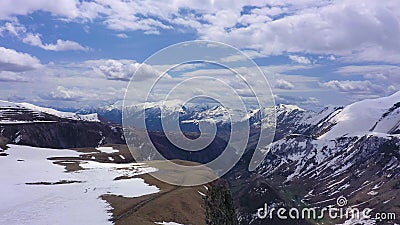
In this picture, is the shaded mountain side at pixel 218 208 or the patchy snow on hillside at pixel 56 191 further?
the patchy snow on hillside at pixel 56 191

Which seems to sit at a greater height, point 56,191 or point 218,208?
point 218,208

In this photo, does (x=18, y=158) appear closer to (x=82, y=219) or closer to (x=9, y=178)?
(x=9, y=178)

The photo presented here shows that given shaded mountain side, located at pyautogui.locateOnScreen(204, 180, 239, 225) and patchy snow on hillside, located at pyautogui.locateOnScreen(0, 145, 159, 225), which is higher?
shaded mountain side, located at pyautogui.locateOnScreen(204, 180, 239, 225)

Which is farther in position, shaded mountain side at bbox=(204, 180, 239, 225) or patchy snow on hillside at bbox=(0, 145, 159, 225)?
patchy snow on hillside at bbox=(0, 145, 159, 225)

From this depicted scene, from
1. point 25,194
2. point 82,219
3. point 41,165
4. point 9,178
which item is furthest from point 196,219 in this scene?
point 41,165

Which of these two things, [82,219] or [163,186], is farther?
[163,186]

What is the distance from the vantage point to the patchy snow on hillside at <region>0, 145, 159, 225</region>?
4996 cm

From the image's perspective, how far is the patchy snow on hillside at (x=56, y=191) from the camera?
50.0 m

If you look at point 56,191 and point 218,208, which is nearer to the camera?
point 218,208

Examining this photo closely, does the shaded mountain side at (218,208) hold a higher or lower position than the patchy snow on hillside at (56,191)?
higher

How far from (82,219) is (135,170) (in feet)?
172

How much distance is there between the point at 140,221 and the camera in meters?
49.1

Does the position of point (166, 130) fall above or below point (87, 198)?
above

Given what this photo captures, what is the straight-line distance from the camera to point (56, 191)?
68.1 m
